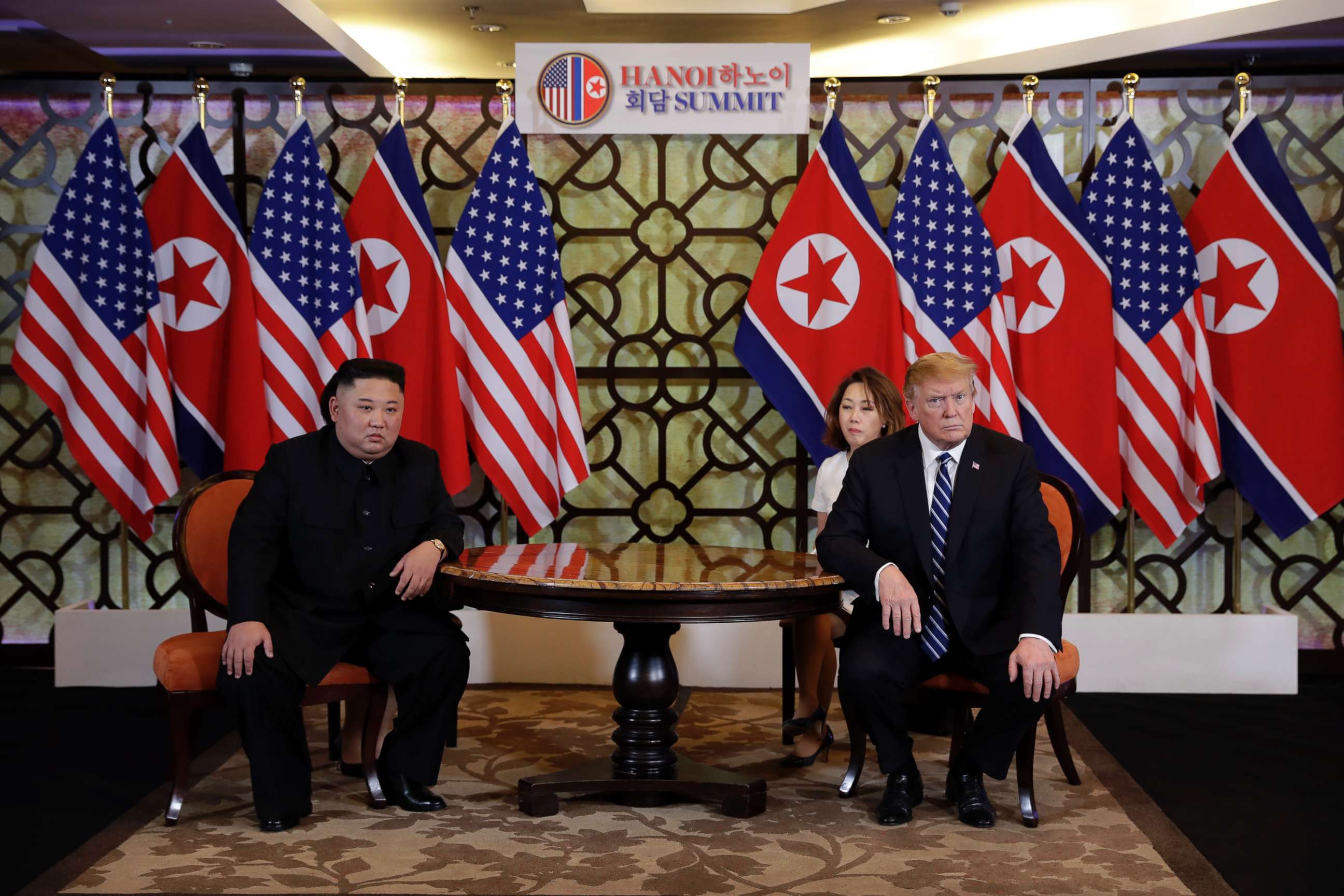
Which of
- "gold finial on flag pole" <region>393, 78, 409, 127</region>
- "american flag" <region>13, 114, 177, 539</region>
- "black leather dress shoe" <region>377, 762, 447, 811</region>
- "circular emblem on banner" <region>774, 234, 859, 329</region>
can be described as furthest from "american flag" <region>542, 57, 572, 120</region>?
"black leather dress shoe" <region>377, 762, 447, 811</region>

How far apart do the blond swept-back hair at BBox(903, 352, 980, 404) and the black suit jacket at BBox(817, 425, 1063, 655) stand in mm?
195

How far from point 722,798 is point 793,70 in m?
3.17

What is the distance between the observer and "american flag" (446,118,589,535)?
555 cm

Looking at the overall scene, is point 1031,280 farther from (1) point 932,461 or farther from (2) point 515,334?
(2) point 515,334

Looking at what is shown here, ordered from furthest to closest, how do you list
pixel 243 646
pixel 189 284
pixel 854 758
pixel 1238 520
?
pixel 1238 520 < pixel 189 284 < pixel 854 758 < pixel 243 646

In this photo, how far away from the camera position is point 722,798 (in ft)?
12.8

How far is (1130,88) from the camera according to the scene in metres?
5.54

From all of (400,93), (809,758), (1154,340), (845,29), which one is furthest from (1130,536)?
(400,93)

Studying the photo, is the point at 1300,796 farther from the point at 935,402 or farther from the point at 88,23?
the point at 88,23

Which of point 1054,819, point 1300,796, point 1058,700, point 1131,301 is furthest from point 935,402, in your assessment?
point 1131,301

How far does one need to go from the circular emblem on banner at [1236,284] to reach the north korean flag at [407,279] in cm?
321

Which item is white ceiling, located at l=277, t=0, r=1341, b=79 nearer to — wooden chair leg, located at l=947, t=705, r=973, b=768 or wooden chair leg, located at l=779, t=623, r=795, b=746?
wooden chair leg, located at l=779, t=623, r=795, b=746

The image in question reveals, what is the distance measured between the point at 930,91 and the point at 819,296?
1.00 m

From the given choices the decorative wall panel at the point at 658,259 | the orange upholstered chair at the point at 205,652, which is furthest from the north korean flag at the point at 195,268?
the orange upholstered chair at the point at 205,652
